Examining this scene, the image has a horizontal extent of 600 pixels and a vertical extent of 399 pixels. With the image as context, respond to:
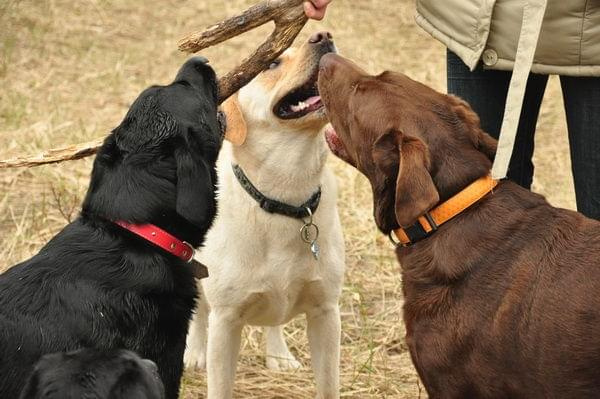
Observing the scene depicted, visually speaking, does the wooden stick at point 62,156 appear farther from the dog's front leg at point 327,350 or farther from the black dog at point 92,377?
the black dog at point 92,377

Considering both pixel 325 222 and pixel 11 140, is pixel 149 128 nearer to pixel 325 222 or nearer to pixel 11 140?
pixel 325 222

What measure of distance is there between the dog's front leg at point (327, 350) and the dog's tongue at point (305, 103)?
3.38ft

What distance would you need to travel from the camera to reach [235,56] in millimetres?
12133

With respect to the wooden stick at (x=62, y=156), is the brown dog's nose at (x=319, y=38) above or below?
above

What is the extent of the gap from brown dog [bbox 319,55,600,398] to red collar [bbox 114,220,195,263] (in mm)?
821

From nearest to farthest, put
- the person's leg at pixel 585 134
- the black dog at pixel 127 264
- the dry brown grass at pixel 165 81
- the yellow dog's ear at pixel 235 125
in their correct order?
the black dog at pixel 127 264 → the person's leg at pixel 585 134 → the yellow dog's ear at pixel 235 125 → the dry brown grass at pixel 165 81

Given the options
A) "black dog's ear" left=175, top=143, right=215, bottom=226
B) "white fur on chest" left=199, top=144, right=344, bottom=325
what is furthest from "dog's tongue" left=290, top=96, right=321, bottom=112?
"black dog's ear" left=175, top=143, right=215, bottom=226

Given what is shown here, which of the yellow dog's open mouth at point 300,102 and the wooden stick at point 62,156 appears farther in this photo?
the yellow dog's open mouth at point 300,102

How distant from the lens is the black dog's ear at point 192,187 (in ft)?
13.3

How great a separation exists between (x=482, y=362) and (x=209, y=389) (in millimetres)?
1775

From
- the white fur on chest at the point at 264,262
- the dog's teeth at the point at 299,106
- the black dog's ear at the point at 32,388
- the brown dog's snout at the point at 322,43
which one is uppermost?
the brown dog's snout at the point at 322,43

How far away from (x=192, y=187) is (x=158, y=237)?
255 mm

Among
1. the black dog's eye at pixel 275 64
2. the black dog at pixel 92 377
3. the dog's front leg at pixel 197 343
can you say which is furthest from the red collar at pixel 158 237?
the dog's front leg at pixel 197 343

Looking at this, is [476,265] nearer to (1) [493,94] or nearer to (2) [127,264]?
(1) [493,94]
